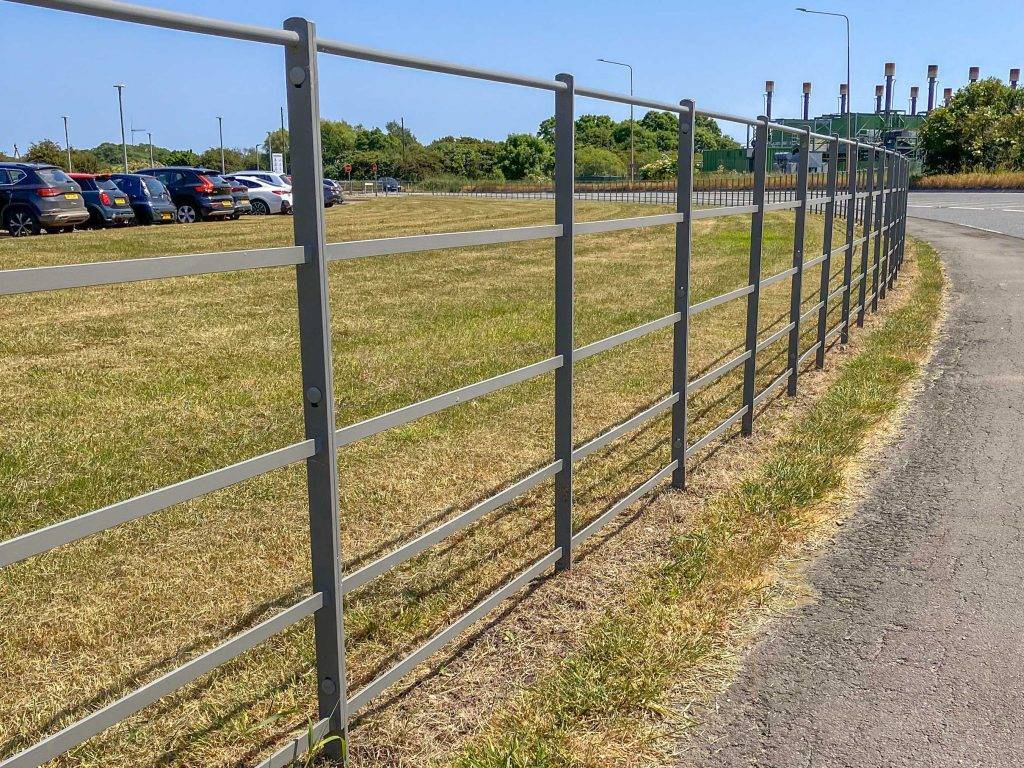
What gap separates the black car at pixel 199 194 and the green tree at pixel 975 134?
179 feet

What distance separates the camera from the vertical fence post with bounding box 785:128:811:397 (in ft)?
22.2

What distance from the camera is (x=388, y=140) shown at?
4.20 m

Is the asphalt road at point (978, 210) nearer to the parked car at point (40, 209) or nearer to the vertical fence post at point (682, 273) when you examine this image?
the vertical fence post at point (682, 273)

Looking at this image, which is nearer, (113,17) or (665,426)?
(113,17)

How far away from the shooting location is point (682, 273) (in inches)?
199

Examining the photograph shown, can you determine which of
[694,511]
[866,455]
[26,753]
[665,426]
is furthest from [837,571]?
[26,753]

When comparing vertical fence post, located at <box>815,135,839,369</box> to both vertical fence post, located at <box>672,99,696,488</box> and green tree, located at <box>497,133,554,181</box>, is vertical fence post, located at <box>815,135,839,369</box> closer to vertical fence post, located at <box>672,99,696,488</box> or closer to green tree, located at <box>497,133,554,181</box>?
green tree, located at <box>497,133,554,181</box>

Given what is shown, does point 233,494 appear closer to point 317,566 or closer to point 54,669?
point 54,669

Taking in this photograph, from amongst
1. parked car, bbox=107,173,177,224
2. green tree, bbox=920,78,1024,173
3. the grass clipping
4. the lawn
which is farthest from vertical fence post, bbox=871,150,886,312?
green tree, bbox=920,78,1024,173

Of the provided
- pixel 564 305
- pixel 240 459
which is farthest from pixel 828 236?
pixel 240 459

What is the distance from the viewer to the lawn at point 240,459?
338 cm

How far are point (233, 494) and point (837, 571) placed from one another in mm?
3088

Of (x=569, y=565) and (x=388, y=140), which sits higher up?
(x=388, y=140)

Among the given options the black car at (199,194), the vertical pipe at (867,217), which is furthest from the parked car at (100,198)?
the black car at (199,194)
